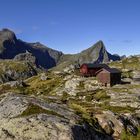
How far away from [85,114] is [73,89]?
264 feet

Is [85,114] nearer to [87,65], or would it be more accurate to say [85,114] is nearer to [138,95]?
[138,95]

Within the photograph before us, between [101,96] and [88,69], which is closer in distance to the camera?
[101,96]

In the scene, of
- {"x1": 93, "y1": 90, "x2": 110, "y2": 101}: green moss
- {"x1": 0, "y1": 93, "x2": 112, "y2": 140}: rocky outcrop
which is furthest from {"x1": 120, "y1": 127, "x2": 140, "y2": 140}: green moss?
{"x1": 93, "y1": 90, "x2": 110, "y2": 101}: green moss

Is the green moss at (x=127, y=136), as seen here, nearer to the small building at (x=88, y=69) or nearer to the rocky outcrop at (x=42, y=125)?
the rocky outcrop at (x=42, y=125)

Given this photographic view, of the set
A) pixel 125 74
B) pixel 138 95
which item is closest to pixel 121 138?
pixel 138 95

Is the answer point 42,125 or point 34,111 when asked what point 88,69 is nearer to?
point 34,111

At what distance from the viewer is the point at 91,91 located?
11369 centimetres

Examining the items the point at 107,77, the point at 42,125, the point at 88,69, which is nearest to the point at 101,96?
the point at 107,77

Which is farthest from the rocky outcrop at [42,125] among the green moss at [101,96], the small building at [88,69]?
the small building at [88,69]

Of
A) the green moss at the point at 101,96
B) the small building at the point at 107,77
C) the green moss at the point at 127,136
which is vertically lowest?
the green moss at the point at 127,136

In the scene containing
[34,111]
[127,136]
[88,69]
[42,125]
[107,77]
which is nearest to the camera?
[42,125]

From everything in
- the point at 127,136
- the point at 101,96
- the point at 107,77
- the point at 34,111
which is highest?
the point at 107,77

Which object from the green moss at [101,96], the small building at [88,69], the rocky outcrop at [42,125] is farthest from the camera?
the small building at [88,69]

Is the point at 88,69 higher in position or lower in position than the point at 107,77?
higher
